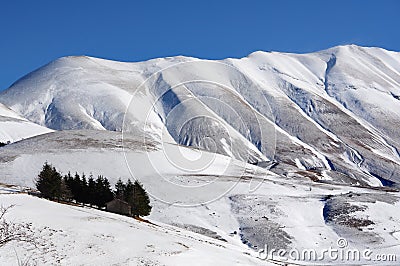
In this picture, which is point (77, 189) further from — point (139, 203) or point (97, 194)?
point (139, 203)

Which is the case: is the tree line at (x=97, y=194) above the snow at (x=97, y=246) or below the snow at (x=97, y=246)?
above

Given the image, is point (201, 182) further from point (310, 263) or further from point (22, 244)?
point (22, 244)

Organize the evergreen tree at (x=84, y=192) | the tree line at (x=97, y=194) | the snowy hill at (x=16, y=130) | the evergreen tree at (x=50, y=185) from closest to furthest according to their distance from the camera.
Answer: the evergreen tree at (x=50, y=185) → the tree line at (x=97, y=194) → the evergreen tree at (x=84, y=192) → the snowy hill at (x=16, y=130)

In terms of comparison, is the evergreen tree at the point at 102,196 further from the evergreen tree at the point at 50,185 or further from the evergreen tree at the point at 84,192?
the evergreen tree at the point at 50,185

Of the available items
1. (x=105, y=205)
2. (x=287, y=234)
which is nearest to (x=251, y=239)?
(x=287, y=234)

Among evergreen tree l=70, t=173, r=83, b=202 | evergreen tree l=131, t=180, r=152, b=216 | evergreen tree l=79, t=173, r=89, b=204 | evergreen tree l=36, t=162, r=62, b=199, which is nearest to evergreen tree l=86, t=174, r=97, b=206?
evergreen tree l=79, t=173, r=89, b=204

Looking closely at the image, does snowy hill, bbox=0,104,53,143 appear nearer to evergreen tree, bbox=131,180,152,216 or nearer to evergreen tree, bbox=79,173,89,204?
evergreen tree, bbox=79,173,89,204

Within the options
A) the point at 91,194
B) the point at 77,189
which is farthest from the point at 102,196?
the point at 77,189

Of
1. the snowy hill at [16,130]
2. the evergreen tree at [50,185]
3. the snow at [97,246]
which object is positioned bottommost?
the snow at [97,246]

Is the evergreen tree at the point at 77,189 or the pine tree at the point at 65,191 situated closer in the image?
the pine tree at the point at 65,191

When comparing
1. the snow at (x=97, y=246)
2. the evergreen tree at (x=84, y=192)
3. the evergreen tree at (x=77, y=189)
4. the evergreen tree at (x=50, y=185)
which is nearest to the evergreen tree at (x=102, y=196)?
the evergreen tree at (x=84, y=192)

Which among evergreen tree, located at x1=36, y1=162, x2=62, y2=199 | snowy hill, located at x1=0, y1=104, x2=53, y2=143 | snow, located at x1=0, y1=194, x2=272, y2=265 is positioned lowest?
snow, located at x1=0, y1=194, x2=272, y2=265

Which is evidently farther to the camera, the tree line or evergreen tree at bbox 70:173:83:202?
evergreen tree at bbox 70:173:83:202

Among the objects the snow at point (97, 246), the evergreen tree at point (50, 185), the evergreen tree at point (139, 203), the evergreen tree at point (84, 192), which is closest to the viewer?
the snow at point (97, 246)
